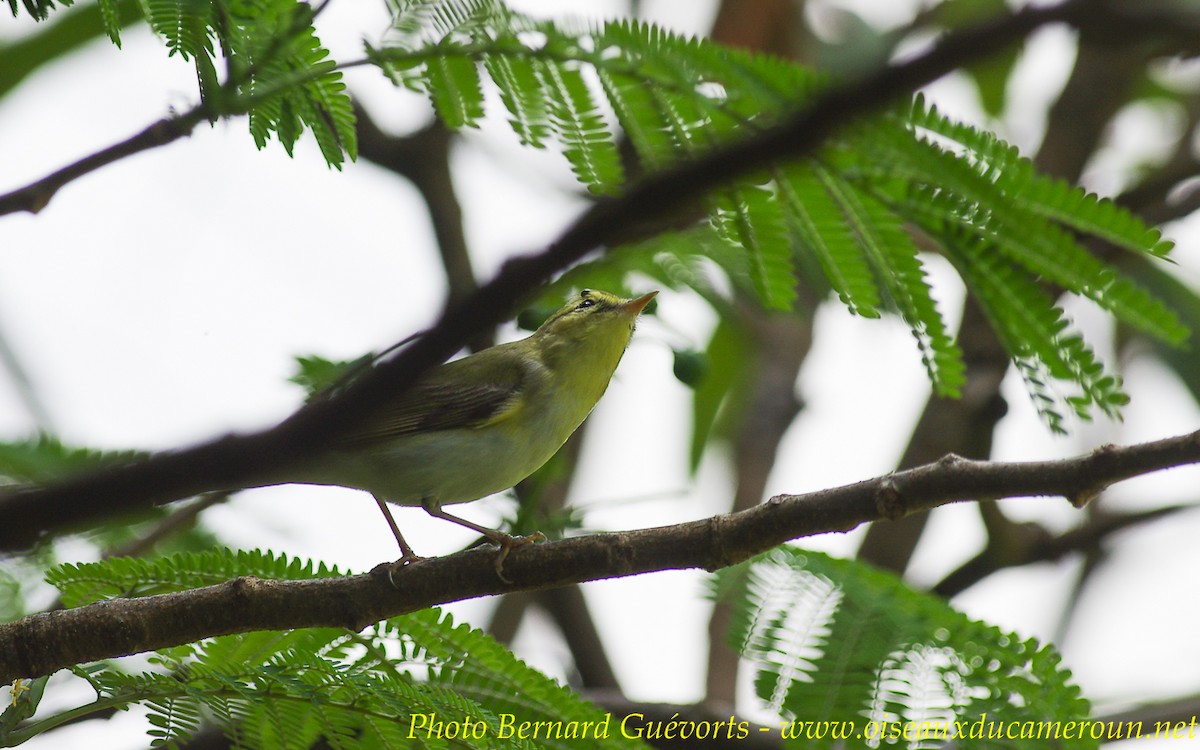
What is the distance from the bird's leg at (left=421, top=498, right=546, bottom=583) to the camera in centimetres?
293

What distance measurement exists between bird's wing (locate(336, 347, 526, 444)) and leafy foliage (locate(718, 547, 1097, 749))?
4.95ft

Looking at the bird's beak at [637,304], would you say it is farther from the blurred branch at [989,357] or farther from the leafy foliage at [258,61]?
the blurred branch at [989,357]

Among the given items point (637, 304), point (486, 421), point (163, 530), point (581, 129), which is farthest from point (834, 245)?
point (163, 530)

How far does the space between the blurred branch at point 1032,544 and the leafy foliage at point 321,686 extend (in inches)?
129

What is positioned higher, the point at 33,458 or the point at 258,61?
the point at 258,61

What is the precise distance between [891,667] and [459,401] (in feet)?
7.28

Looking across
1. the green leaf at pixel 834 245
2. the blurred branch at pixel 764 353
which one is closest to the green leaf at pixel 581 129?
the green leaf at pixel 834 245

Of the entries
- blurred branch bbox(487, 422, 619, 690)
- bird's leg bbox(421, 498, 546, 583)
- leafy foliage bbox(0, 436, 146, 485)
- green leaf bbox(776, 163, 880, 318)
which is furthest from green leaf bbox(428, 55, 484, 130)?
blurred branch bbox(487, 422, 619, 690)

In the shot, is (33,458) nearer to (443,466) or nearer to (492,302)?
(443,466)

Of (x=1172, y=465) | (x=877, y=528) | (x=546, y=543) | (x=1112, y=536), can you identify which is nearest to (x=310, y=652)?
(x=546, y=543)

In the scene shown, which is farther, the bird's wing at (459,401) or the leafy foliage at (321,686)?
the bird's wing at (459,401)

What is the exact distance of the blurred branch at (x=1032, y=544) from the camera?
6.20 m

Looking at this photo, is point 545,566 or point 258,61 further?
point 545,566

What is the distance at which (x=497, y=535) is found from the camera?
4.00 meters
